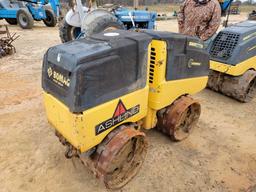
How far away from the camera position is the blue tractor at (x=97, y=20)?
16.8 feet

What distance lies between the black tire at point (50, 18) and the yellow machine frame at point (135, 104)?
35.8ft

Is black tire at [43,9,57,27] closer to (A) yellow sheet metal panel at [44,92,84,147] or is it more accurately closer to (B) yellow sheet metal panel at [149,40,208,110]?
(B) yellow sheet metal panel at [149,40,208,110]

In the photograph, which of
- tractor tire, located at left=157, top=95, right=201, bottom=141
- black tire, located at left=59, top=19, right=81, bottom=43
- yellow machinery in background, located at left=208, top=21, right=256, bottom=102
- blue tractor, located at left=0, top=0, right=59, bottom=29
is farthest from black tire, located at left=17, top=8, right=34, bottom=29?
tractor tire, located at left=157, top=95, right=201, bottom=141

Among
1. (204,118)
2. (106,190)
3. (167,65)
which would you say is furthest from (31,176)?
(204,118)

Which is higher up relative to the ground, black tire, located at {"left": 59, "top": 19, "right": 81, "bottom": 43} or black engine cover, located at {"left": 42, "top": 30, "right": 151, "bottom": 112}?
black engine cover, located at {"left": 42, "top": 30, "right": 151, "bottom": 112}

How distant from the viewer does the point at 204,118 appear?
3.94 meters

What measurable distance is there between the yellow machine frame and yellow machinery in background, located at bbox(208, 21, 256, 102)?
4.02 feet

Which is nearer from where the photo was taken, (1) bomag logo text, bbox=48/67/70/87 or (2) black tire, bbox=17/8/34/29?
(1) bomag logo text, bbox=48/67/70/87

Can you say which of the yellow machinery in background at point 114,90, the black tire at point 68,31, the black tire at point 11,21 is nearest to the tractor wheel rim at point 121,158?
the yellow machinery in background at point 114,90

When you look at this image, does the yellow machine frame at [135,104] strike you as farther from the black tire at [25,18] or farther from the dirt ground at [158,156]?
the black tire at [25,18]

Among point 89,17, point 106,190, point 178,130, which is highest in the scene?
Answer: point 89,17

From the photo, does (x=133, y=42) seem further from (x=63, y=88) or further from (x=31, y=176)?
(x=31, y=176)

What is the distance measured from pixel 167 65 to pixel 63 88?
1.16 m

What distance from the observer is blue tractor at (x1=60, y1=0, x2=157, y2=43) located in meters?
5.13
